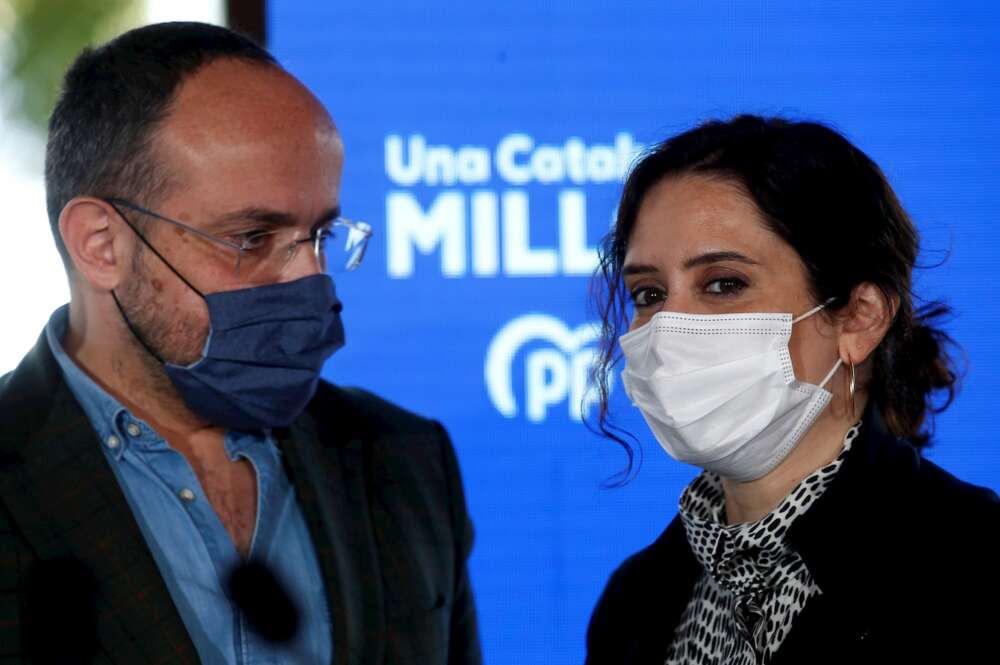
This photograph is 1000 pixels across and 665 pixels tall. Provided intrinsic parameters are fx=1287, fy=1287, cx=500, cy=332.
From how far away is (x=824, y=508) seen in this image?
6.66 ft

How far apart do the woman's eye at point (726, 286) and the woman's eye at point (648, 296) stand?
0.09 m

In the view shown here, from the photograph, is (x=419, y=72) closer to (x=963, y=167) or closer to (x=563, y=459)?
(x=563, y=459)

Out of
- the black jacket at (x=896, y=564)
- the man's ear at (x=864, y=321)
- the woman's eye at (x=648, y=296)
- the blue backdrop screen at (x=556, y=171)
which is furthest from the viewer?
the blue backdrop screen at (x=556, y=171)

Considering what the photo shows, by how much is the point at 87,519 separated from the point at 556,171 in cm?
173

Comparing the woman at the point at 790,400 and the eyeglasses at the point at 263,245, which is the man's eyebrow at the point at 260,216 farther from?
the woman at the point at 790,400

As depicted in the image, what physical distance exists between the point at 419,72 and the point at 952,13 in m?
1.42

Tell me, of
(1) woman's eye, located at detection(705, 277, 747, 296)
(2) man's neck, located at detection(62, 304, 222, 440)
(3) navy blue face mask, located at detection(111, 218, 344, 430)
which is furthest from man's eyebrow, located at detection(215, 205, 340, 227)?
(1) woman's eye, located at detection(705, 277, 747, 296)

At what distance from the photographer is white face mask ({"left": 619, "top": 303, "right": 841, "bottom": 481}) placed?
2.10 m

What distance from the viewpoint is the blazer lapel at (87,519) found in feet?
6.43

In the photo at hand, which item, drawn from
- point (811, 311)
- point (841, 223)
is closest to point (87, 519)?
point (811, 311)

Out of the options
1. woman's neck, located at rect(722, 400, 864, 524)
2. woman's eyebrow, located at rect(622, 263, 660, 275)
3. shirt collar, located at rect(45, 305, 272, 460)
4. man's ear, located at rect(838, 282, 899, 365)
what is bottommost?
woman's neck, located at rect(722, 400, 864, 524)

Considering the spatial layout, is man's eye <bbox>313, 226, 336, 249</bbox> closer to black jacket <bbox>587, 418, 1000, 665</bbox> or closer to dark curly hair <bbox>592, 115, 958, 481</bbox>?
dark curly hair <bbox>592, 115, 958, 481</bbox>

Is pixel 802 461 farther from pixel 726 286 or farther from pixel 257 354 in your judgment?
pixel 257 354

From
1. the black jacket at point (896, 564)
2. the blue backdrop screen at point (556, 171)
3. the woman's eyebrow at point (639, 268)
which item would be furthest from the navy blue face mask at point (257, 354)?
the blue backdrop screen at point (556, 171)
